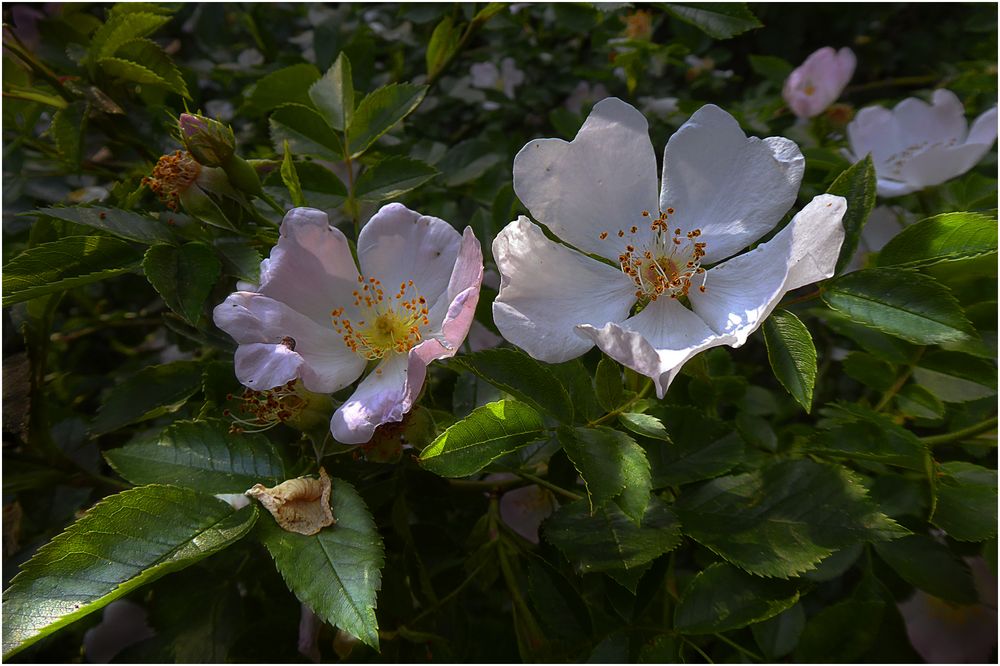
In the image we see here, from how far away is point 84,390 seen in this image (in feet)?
4.44

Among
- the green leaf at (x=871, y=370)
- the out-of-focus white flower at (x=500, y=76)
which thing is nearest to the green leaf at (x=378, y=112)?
the green leaf at (x=871, y=370)

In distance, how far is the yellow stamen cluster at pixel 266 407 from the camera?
71 centimetres

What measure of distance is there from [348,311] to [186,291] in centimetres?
17

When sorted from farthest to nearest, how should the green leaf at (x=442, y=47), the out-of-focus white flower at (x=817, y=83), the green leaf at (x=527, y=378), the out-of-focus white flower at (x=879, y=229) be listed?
1. the out-of-focus white flower at (x=817, y=83)
2. the green leaf at (x=442, y=47)
3. the out-of-focus white flower at (x=879, y=229)
4. the green leaf at (x=527, y=378)

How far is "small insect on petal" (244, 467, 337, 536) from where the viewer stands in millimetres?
650

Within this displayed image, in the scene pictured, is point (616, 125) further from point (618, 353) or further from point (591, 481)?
point (591, 481)

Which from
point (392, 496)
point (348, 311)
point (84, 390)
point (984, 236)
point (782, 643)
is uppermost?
point (984, 236)

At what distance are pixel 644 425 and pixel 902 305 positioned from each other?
280 millimetres

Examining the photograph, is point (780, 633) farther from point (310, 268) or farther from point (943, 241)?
point (310, 268)

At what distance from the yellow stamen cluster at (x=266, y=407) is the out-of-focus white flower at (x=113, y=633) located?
0.50m

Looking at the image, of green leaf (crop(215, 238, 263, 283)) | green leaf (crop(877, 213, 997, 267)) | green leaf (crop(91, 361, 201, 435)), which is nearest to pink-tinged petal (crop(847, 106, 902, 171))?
green leaf (crop(877, 213, 997, 267))

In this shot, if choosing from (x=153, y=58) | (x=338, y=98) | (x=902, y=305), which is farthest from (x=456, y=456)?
(x=153, y=58)

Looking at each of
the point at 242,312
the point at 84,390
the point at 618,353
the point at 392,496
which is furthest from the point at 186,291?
the point at 84,390

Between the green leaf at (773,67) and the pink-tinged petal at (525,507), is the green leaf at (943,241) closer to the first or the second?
the pink-tinged petal at (525,507)
